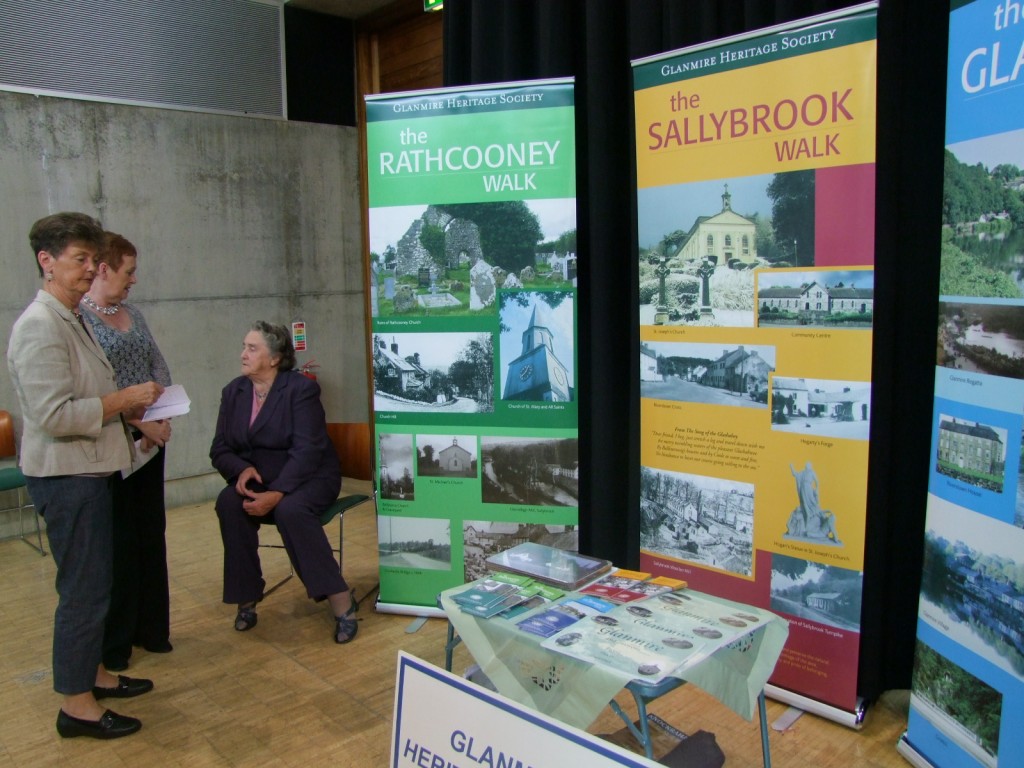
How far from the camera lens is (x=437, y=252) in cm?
337

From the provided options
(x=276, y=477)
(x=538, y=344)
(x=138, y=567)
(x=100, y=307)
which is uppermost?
(x=100, y=307)

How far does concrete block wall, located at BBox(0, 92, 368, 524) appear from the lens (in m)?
4.63

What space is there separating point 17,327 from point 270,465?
1.22 metres

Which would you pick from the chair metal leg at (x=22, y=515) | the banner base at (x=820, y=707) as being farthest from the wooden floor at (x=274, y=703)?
the chair metal leg at (x=22, y=515)

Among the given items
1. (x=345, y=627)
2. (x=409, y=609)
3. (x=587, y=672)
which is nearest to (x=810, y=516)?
(x=587, y=672)

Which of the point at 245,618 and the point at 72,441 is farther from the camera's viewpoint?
the point at 245,618

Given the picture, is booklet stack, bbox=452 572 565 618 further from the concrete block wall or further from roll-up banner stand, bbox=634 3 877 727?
the concrete block wall

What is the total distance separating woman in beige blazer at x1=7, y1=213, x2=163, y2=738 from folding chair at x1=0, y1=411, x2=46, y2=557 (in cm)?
168

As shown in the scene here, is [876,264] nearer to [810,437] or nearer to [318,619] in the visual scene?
[810,437]

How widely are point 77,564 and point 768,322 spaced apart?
2.28 metres

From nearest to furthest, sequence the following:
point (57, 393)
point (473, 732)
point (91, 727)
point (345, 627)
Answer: point (473, 732) → point (57, 393) → point (91, 727) → point (345, 627)

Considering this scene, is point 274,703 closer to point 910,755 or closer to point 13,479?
point 910,755

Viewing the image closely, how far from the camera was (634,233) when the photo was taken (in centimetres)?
333

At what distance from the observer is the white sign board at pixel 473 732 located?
1.41 meters
